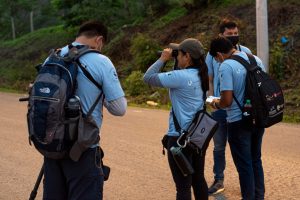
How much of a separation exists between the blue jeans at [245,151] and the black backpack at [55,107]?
71.7 inches

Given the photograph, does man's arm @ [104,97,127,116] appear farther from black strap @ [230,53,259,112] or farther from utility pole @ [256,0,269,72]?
utility pole @ [256,0,269,72]

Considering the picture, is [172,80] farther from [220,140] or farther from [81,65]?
[220,140]

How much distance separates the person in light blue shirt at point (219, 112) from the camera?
542 cm

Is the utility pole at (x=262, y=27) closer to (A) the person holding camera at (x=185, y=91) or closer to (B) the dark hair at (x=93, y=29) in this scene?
(A) the person holding camera at (x=185, y=91)

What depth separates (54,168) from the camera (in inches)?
140

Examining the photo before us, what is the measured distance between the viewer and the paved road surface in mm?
6059

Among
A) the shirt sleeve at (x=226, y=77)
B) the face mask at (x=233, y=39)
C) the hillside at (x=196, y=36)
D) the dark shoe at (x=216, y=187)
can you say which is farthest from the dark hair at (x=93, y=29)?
the hillside at (x=196, y=36)

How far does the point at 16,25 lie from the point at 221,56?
53173mm

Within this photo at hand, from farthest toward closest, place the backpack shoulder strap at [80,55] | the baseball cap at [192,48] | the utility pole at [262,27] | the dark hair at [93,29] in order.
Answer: the utility pole at [262,27] < the baseball cap at [192,48] < the dark hair at [93,29] < the backpack shoulder strap at [80,55]

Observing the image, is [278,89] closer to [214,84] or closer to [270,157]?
[214,84]

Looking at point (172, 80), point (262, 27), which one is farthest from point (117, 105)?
point (262, 27)

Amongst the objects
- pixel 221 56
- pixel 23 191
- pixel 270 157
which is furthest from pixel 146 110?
pixel 221 56

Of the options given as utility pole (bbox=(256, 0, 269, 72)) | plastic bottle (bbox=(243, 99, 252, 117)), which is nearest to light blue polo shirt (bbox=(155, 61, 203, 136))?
plastic bottle (bbox=(243, 99, 252, 117))

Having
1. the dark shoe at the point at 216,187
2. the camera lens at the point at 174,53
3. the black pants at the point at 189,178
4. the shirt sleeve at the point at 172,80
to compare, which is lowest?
the dark shoe at the point at 216,187
